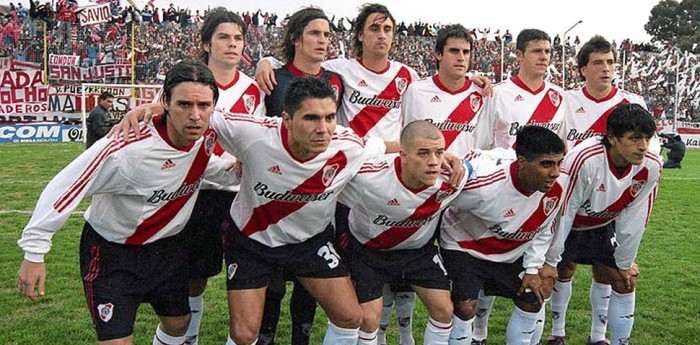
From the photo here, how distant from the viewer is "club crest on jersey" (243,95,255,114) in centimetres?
456

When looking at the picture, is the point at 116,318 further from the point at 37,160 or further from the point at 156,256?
the point at 37,160

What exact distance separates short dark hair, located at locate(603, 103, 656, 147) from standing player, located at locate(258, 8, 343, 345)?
1937 mm

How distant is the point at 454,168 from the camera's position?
4164mm

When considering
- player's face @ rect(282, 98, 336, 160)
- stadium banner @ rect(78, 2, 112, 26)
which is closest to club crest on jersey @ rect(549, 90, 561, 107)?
player's face @ rect(282, 98, 336, 160)

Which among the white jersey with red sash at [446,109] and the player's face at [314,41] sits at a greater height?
the player's face at [314,41]

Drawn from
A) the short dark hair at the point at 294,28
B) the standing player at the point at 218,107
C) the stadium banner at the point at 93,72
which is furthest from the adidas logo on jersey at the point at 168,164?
the stadium banner at the point at 93,72

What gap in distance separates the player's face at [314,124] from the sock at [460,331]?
154 centimetres

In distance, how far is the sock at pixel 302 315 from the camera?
15.9 feet

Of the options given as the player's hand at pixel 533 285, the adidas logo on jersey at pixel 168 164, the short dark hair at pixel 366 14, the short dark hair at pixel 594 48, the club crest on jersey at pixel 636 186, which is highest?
the short dark hair at pixel 366 14

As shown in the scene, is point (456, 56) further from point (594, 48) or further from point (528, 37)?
point (594, 48)

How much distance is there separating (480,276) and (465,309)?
0.26 m

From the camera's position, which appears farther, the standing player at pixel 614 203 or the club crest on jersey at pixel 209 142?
the standing player at pixel 614 203

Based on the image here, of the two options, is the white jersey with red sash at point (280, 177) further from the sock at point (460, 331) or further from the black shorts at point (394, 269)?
the sock at point (460, 331)

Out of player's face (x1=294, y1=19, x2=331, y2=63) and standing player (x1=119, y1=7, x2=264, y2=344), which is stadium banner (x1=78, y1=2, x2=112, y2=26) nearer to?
standing player (x1=119, y1=7, x2=264, y2=344)
